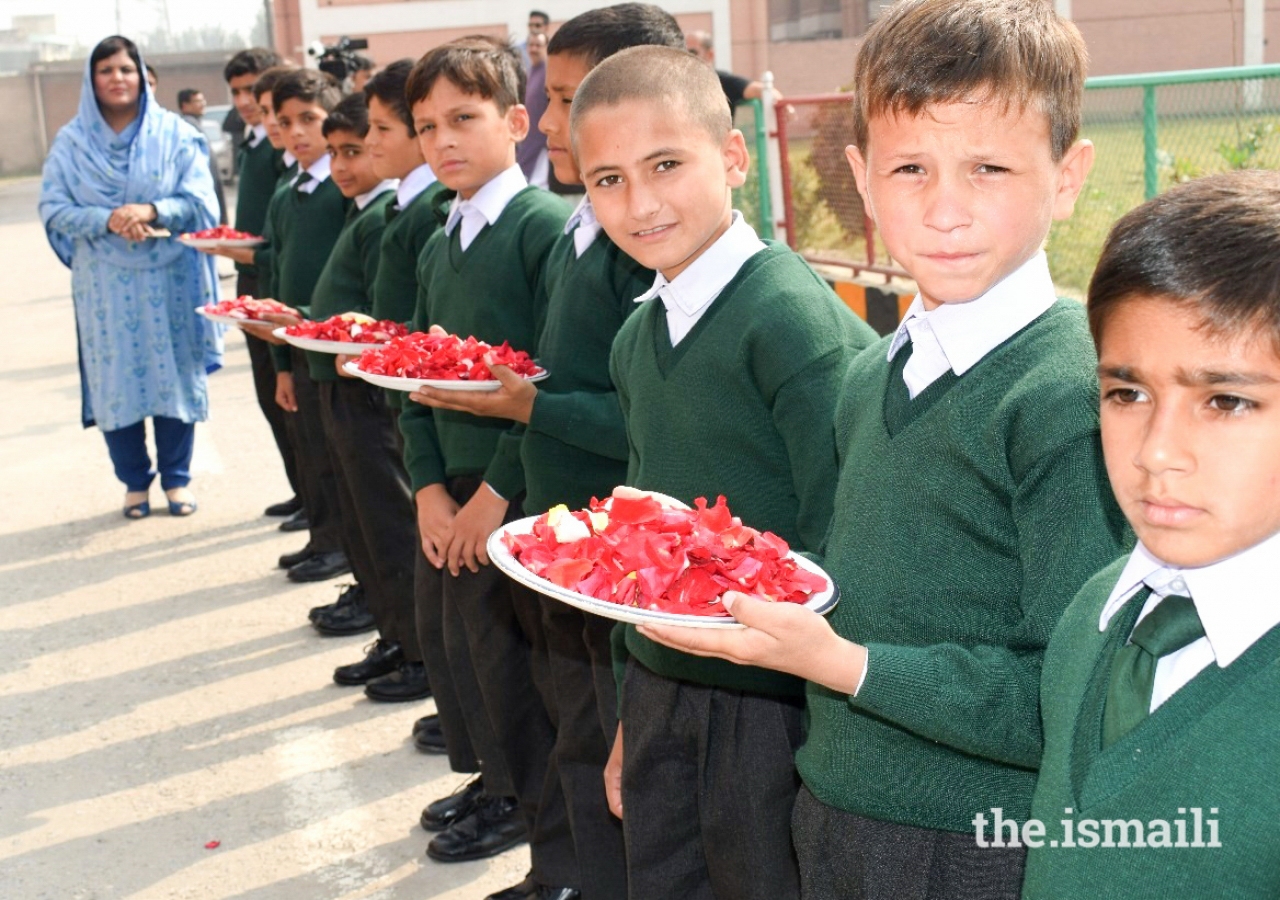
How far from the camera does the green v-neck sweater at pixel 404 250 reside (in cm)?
409

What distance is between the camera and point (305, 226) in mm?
5500

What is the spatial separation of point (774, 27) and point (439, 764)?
106ft

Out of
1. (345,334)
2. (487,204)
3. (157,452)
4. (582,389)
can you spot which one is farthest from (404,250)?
(157,452)

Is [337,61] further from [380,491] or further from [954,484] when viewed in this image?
[954,484]

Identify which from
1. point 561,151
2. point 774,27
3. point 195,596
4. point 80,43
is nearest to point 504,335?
point 561,151

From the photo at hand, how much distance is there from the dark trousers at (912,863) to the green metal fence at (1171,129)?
137 inches

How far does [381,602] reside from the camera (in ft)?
15.8

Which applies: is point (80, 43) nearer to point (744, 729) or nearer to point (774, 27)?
point (774, 27)

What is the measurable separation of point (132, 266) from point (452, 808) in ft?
14.3

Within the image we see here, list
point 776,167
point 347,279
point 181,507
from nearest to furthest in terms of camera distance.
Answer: point 347,279 → point 181,507 → point 776,167

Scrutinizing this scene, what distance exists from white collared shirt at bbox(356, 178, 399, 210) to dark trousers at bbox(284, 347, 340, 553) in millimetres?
790

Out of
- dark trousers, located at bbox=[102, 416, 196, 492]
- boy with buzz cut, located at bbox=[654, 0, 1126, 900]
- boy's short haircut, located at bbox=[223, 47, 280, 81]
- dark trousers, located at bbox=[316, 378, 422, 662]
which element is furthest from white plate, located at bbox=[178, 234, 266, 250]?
boy with buzz cut, located at bbox=[654, 0, 1126, 900]

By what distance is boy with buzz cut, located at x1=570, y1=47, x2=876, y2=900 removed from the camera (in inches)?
86.4

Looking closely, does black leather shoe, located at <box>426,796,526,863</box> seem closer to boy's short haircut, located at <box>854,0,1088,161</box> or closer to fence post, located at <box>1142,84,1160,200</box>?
boy's short haircut, located at <box>854,0,1088,161</box>
